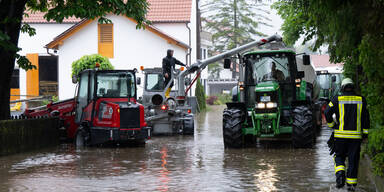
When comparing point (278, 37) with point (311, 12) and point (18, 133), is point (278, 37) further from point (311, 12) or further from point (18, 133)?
point (311, 12)

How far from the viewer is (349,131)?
31.3 ft

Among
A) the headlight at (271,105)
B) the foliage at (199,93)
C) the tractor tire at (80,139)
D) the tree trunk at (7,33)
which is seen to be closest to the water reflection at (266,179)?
the headlight at (271,105)

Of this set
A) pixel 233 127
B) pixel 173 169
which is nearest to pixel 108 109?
pixel 233 127

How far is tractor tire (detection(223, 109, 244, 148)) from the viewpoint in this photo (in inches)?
648

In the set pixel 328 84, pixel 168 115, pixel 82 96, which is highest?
pixel 328 84

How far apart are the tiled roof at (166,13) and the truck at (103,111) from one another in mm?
24356

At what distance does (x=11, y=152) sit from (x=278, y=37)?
10260 mm

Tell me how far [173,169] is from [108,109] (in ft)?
18.0

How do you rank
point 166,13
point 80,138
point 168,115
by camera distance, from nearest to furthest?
point 80,138
point 168,115
point 166,13

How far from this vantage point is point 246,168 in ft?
41.7

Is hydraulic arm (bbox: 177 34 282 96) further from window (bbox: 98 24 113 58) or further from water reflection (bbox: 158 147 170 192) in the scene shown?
window (bbox: 98 24 113 58)

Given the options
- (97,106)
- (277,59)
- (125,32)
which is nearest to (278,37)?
(277,59)

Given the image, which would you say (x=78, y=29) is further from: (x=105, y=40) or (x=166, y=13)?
(x=166, y=13)

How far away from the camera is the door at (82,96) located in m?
19.0
